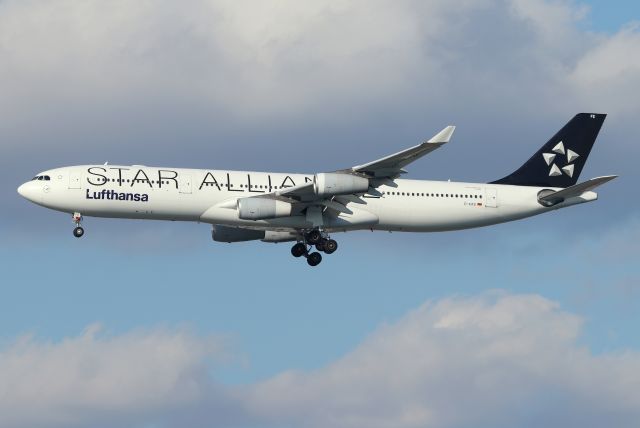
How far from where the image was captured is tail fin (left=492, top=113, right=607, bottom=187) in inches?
3228

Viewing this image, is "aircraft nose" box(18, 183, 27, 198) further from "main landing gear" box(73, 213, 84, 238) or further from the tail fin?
the tail fin

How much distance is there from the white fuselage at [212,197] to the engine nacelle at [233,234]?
14.2 ft

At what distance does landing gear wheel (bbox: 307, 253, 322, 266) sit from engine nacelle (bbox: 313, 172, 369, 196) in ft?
23.1

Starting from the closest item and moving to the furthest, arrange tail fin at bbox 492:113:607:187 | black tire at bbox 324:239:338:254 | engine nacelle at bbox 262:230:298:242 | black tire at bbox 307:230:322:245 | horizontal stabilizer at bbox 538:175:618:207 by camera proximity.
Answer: horizontal stabilizer at bbox 538:175:618:207 < black tire at bbox 307:230:322:245 < black tire at bbox 324:239:338:254 < engine nacelle at bbox 262:230:298:242 < tail fin at bbox 492:113:607:187

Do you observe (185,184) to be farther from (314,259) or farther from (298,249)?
(314,259)

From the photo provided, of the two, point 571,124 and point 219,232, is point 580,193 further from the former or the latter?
point 219,232

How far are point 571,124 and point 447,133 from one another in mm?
18401

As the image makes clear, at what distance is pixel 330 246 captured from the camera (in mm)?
77188

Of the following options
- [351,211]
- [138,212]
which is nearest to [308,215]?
[351,211]

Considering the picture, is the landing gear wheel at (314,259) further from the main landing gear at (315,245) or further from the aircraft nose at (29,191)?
the aircraft nose at (29,191)

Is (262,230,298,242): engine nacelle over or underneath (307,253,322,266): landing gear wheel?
over

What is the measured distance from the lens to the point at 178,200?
2896 inches

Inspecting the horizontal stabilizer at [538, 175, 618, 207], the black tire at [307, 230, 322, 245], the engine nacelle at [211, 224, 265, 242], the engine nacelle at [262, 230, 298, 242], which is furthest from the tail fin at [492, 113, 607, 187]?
the engine nacelle at [211, 224, 265, 242]

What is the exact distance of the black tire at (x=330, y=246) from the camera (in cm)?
7712
